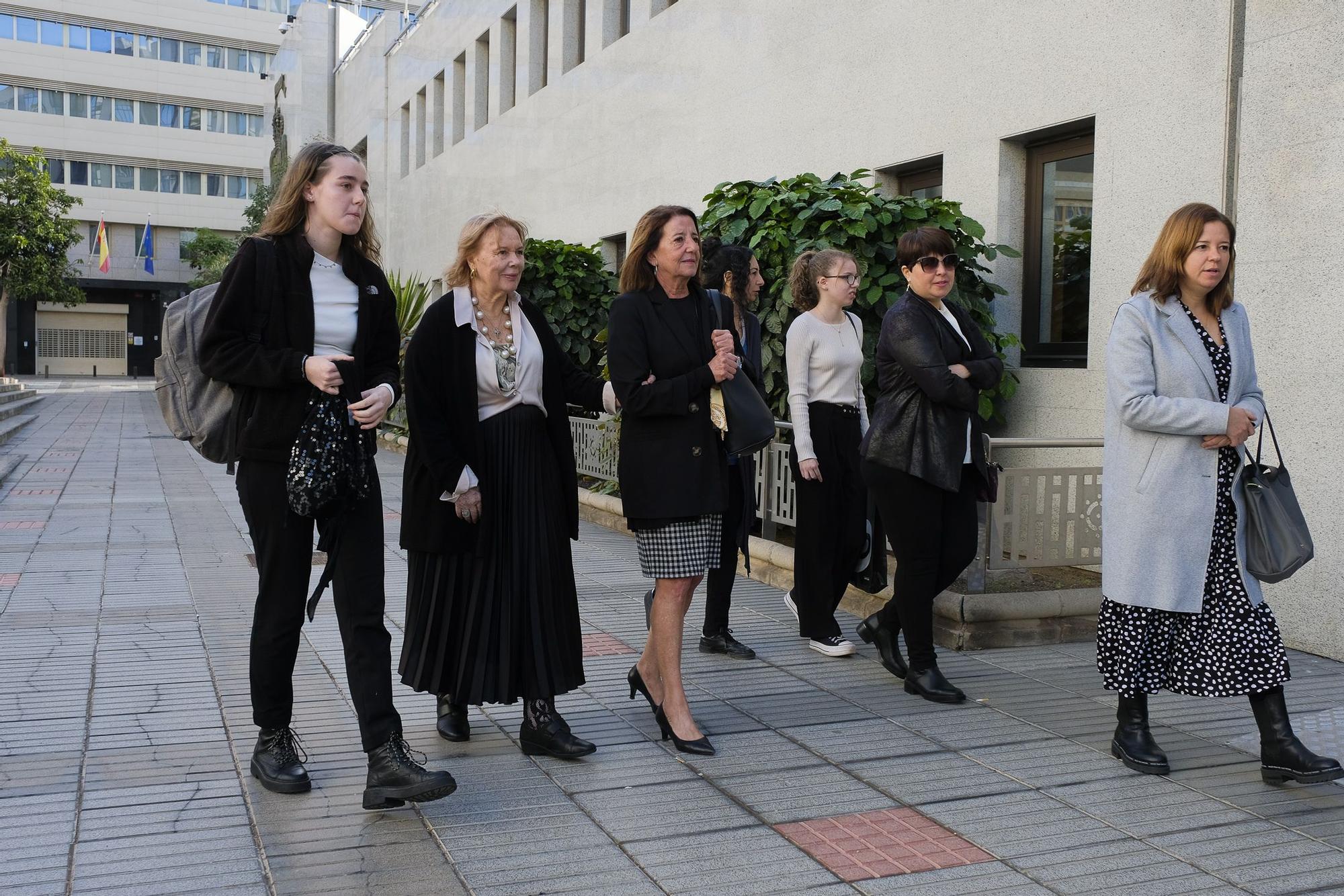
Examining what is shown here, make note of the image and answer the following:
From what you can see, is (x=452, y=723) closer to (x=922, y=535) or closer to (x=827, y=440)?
A: (x=922, y=535)

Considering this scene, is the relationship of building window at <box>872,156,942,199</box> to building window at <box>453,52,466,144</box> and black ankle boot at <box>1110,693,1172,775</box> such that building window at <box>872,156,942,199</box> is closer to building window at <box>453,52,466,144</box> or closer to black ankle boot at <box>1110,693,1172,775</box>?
black ankle boot at <box>1110,693,1172,775</box>

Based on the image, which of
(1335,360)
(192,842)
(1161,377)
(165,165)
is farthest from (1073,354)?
(165,165)

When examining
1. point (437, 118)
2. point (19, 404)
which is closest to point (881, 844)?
point (437, 118)

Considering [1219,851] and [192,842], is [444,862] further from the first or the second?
[1219,851]

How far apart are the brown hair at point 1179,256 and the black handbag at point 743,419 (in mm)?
1374

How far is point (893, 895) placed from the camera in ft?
11.1

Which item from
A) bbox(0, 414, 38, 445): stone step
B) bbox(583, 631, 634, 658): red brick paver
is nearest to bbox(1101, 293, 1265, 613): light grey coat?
bbox(583, 631, 634, 658): red brick paver

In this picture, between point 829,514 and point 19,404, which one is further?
point 19,404

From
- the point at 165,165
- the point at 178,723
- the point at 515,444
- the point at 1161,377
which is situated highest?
the point at 165,165

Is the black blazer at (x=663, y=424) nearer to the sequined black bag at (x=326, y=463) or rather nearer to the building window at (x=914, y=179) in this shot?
the sequined black bag at (x=326, y=463)

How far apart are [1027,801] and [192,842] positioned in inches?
100

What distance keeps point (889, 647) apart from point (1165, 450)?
1.85 meters

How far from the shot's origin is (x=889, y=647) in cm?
584

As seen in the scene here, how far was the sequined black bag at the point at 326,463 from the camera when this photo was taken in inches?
153
